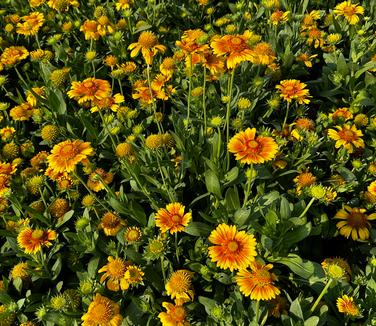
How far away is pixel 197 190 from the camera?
262 centimetres

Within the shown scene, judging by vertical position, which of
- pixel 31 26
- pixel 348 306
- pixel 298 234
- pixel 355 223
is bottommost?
pixel 355 223

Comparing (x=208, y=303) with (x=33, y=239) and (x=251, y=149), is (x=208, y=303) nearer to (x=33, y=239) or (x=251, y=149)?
(x=251, y=149)

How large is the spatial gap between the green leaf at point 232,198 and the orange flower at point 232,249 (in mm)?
338

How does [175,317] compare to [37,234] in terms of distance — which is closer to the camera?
[175,317]

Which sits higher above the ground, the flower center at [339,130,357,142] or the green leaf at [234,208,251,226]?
the flower center at [339,130,357,142]

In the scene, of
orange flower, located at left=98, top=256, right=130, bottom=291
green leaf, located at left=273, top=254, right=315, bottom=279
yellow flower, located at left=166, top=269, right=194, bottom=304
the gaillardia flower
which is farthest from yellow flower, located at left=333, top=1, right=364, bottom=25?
orange flower, located at left=98, top=256, right=130, bottom=291

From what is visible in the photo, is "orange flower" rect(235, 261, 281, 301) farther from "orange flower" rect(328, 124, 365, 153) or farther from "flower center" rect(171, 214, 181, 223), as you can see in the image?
"orange flower" rect(328, 124, 365, 153)

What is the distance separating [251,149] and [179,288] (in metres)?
0.73

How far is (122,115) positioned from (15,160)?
79 centimetres

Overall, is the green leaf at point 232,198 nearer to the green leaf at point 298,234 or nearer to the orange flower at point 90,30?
the green leaf at point 298,234

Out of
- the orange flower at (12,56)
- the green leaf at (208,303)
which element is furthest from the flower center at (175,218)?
the orange flower at (12,56)

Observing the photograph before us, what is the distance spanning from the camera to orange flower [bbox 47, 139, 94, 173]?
74.9 inches

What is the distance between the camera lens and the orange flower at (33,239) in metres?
2.11

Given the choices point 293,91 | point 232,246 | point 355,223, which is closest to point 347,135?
point 293,91
